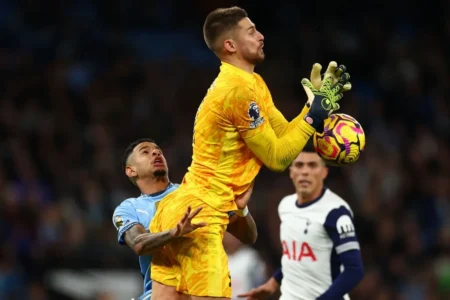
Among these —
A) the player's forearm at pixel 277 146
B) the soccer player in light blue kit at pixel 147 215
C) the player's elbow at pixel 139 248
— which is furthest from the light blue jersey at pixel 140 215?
the player's forearm at pixel 277 146

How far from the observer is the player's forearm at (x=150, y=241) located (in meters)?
5.62

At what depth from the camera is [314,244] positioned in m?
7.39

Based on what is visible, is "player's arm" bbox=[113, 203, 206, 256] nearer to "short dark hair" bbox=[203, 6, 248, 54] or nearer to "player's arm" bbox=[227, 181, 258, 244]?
"player's arm" bbox=[227, 181, 258, 244]

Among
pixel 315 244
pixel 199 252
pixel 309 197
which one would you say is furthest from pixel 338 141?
pixel 309 197

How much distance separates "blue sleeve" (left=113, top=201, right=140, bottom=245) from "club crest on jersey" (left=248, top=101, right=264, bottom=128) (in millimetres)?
1059

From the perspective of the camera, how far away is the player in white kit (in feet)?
23.4

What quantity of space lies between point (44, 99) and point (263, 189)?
3.22 meters

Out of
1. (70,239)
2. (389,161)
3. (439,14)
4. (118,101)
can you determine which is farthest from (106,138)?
(439,14)

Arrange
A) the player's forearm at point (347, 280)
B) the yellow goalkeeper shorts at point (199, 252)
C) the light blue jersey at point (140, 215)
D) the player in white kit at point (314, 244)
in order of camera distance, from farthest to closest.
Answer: the player in white kit at point (314, 244) → the player's forearm at point (347, 280) → the light blue jersey at point (140, 215) → the yellow goalkeeper shorts at point (199, 252)

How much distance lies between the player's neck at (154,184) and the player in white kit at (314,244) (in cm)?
126

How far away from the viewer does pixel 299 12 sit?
51.4 ft

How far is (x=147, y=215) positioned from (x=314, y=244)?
1578 mm

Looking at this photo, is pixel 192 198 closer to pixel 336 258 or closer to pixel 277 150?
pixel 277 150

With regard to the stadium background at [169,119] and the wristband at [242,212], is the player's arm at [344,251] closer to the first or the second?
the wristband at [242,212]
